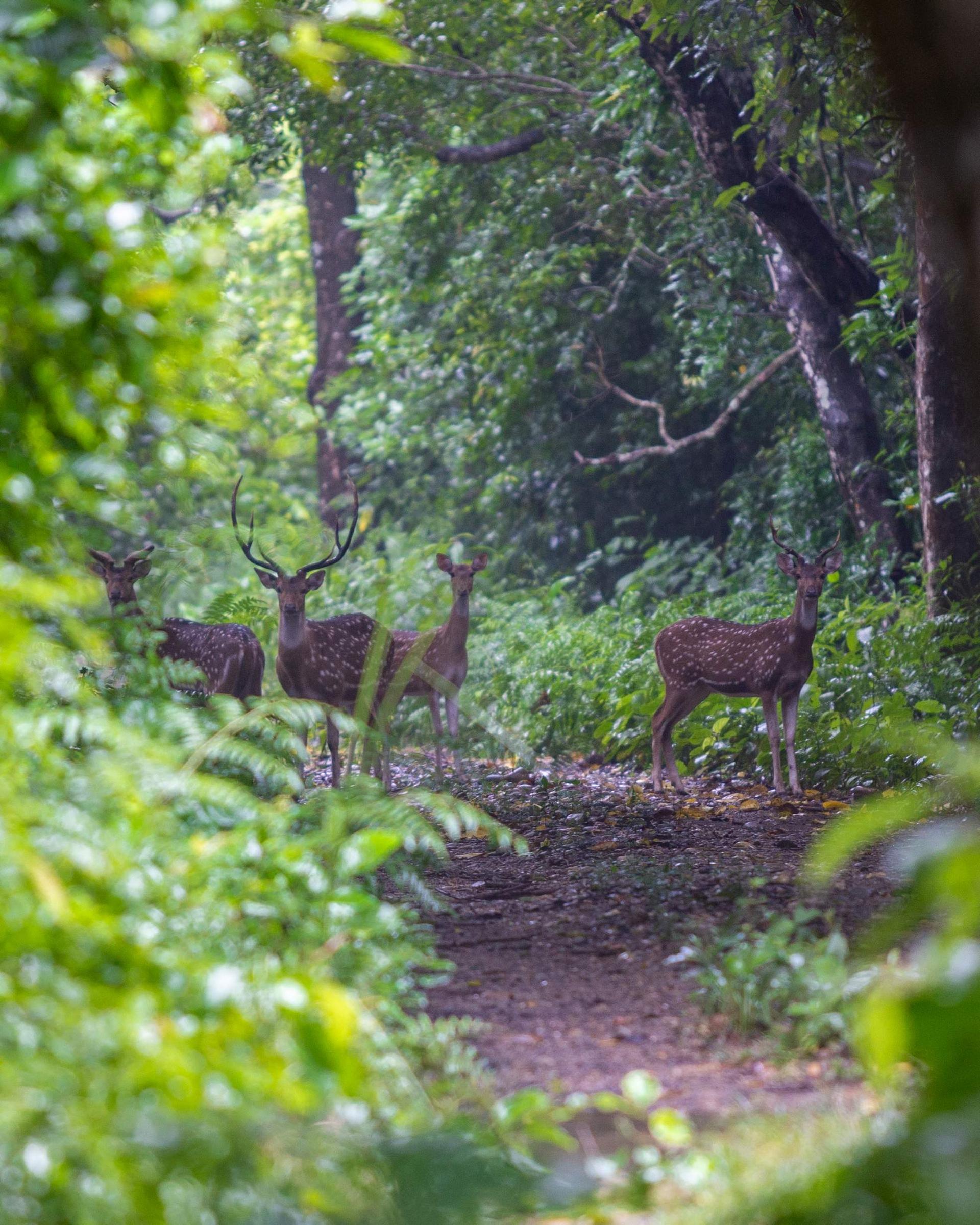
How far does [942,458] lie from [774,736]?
2.24m

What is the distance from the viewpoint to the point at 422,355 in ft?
57.6

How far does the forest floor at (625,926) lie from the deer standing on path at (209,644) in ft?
6.80

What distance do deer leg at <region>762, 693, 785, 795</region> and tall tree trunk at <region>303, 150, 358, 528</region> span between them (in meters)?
11.2

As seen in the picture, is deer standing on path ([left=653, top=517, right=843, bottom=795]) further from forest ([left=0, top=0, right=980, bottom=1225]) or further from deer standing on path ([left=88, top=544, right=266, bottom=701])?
deer standing on path ([left=88, top=544, right=266, bottom=701])

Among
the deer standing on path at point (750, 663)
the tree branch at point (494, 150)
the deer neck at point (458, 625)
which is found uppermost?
the tree branch at point (494, 150)

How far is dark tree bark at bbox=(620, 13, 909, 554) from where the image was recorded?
10.5 m

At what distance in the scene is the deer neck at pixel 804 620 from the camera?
8617mm

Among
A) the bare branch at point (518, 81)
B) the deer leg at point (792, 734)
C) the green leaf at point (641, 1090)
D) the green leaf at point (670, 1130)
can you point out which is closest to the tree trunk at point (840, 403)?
the deer leg at point (792, 734)

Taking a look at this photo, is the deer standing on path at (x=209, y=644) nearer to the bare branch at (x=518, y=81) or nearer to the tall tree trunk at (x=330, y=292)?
the bare branch at (x=518, y=81)

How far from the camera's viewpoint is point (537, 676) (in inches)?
445

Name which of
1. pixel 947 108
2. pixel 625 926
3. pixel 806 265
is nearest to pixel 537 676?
pixel 806 265

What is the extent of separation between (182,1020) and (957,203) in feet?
6.20

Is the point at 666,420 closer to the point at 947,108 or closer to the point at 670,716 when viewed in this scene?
the point at 670,716

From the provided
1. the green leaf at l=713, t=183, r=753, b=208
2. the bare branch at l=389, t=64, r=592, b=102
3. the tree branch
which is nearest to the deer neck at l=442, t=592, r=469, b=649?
the green leaf at l=713, t=183, r=753, b=208
